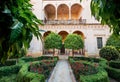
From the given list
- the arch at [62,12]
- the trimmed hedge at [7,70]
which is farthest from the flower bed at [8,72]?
the arch at [62,12]

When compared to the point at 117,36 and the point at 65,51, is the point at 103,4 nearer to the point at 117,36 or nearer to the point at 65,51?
the point at 117,36

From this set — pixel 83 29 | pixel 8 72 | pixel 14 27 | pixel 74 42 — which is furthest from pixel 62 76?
pixel 83 29

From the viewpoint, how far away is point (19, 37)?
1.40 meters

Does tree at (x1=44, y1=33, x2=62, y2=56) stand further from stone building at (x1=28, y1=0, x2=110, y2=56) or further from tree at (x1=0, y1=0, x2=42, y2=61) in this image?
tree at (x1=0, y1=0, x2=42, y2=61)

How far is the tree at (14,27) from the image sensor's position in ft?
4.45

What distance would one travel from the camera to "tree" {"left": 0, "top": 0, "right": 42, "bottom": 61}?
4.45ft

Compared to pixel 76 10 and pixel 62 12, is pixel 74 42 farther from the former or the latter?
pixel 62 12

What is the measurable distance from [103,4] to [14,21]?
0.75m

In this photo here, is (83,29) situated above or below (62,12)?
below

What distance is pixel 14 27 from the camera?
1.32 m

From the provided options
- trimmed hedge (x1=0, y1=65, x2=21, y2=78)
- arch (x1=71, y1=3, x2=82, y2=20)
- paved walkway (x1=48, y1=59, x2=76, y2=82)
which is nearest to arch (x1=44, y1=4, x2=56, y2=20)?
arch (x1=71, y1=3, x2=82, y2=20)

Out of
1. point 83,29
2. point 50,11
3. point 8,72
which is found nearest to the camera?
point 8,72

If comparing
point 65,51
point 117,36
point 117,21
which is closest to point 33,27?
point 117,21

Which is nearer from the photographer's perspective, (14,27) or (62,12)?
(14,27)
